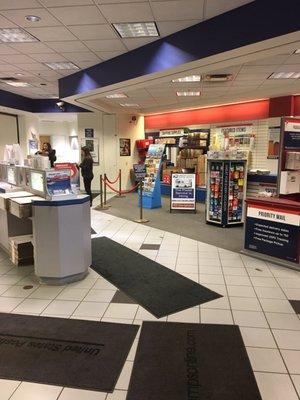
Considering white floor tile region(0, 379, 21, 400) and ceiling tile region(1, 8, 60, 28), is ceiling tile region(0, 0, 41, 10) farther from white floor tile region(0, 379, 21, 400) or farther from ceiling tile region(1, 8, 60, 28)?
white floor tile region(0, 379, 21, 400)

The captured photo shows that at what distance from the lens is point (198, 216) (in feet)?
26.8

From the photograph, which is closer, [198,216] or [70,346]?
[70,346]

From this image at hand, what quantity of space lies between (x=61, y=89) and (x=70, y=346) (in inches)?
288

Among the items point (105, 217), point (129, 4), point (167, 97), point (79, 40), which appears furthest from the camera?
point (167, 97)

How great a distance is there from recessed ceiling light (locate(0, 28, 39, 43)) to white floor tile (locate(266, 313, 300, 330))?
5.33 metres

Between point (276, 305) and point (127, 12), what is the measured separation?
418cm

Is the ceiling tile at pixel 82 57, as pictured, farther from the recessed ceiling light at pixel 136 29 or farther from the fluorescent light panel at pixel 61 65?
the recessed ceiling light at pixel 136 29

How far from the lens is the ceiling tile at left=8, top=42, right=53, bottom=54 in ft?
18.5

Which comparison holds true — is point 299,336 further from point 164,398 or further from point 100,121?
point 100,121

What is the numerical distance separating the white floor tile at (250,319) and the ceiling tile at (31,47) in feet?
17.6

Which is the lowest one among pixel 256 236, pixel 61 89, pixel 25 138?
pixel 256 236

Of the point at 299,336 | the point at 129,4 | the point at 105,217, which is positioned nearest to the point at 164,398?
the point at 299,336

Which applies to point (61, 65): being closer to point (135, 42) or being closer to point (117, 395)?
point (135, 42)

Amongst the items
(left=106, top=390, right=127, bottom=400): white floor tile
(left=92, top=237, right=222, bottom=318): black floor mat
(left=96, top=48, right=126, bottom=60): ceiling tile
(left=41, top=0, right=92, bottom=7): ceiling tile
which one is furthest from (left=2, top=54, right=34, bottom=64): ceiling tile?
(left=106, top=390, right=127, bottom=400): white floor tile
